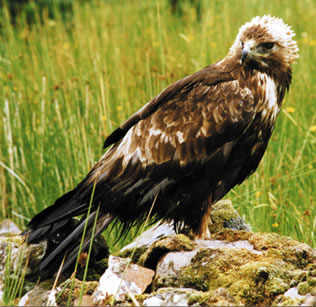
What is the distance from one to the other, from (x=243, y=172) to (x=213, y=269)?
1.00 metres

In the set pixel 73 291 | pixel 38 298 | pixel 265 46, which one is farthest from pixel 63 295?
pixel 265 46

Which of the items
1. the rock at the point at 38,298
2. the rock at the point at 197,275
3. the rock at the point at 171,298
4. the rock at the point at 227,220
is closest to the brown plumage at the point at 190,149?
the rock at the point at 227,220

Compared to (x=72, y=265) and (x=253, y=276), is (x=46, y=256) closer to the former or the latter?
(x=72, y=265)

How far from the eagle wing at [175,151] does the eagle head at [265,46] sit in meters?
0.21

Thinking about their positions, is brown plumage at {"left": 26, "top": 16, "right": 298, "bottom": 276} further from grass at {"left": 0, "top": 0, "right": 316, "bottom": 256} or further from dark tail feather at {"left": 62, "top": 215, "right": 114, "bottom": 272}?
grass at {"left": 0, "top": 0, "right": 316, "bottom": 256}

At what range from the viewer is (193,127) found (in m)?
3.46

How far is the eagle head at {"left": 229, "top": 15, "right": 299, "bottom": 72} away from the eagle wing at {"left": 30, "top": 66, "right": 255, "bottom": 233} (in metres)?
0.21

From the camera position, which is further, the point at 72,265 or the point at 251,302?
the point at 72,265

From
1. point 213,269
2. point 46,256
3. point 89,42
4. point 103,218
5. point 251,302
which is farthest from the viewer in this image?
point 89,42

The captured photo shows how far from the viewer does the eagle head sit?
11.8ft

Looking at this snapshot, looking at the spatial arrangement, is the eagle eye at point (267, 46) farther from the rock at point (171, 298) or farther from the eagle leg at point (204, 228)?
the rock at point (171, 298)

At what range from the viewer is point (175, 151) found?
348 cm

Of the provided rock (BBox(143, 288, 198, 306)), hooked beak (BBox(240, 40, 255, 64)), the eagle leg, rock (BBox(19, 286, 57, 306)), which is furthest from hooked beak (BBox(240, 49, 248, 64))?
rock (BBox(19, 286, 57, 306))

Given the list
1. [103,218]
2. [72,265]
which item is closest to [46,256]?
[72,265]
